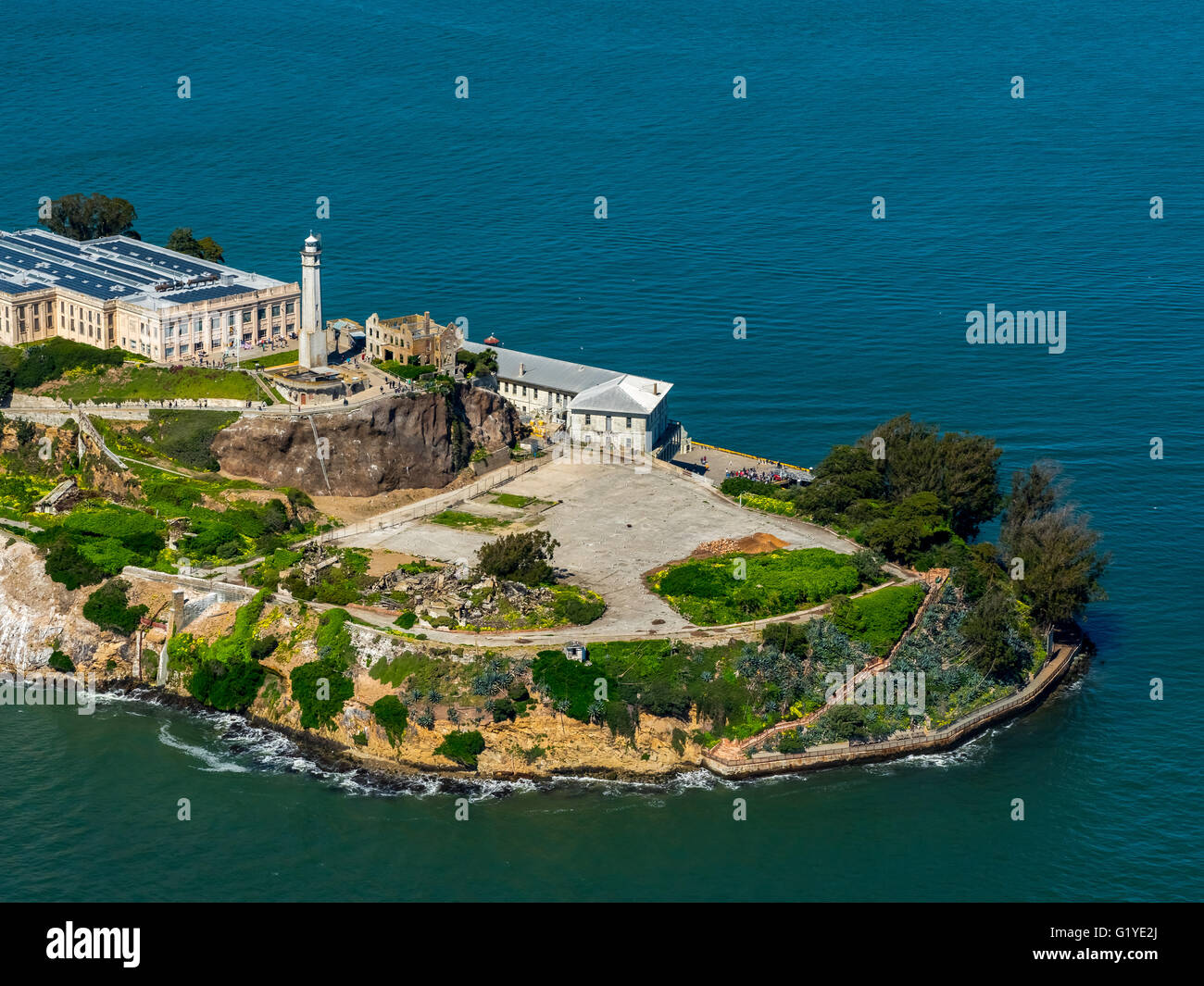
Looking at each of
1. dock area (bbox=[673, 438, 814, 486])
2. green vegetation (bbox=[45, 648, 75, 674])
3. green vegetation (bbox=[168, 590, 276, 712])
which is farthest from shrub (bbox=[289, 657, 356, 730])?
dock area (bbox=[673, 438, 814, 486])

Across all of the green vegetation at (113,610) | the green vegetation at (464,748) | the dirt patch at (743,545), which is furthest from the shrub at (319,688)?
the dirt patch at (743,545)

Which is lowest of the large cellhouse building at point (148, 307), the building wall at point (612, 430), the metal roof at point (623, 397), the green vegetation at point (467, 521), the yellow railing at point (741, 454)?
the green vegetation at point (467, 521)

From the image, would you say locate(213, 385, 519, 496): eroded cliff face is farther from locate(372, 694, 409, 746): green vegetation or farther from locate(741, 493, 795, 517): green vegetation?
locate(372, 694, 409, 746): green vegetation

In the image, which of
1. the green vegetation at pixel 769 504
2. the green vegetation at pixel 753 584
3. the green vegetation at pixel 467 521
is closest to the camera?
the green vegetation at pixel 753 584

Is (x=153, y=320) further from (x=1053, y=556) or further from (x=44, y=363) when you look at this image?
(x=1053, y=556)

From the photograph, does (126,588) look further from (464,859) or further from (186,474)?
(464,859)

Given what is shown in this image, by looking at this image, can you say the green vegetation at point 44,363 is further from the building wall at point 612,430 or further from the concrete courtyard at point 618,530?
the building wall at point 612,430

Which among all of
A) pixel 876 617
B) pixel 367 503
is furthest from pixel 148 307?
pixel 876 617
